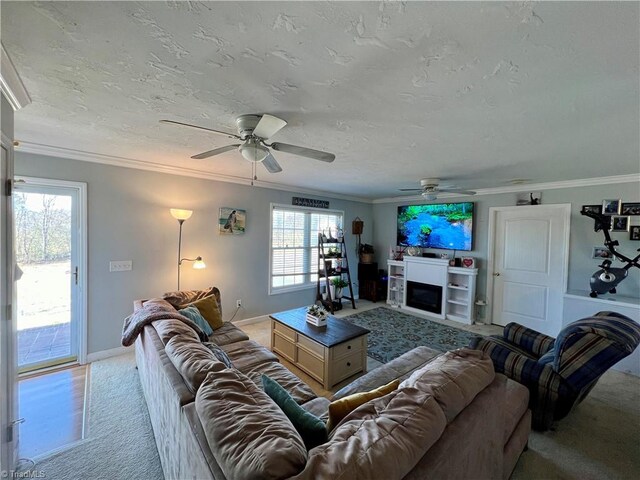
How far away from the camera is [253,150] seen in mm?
1901

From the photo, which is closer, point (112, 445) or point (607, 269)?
point (112, 445)

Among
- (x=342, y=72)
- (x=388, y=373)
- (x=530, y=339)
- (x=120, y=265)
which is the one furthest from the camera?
(x=120, y=265)

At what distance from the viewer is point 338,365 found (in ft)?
8.62

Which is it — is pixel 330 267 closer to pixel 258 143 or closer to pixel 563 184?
pixel 258 143

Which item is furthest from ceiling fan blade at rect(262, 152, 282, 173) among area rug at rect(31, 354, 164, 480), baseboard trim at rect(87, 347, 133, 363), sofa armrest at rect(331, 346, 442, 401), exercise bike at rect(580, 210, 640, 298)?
exercise bike at rect(580, 210, 640, 298)

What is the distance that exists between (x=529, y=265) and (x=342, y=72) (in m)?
4.51

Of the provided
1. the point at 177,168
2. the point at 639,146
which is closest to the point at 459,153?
the point at 639,146

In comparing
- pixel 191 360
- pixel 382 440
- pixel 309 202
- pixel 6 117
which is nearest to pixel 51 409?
pixel 191 360

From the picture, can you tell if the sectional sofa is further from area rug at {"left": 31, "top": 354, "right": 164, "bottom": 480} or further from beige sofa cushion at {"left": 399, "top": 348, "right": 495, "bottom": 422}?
area rug at {"left": 31, "top": 354, "right": 164, "bottom": 480}

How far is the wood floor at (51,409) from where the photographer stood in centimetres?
190

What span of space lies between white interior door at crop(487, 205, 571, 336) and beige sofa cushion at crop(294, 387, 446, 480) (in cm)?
422

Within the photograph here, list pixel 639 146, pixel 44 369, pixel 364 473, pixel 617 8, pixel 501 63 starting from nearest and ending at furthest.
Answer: pixel 364 473
pixel 617 8
pixel 501 63
pixel 639 146
pixel 44 369

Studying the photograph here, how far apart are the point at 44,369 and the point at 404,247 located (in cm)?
581

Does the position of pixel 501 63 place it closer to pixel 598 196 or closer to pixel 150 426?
pixel 150 426
